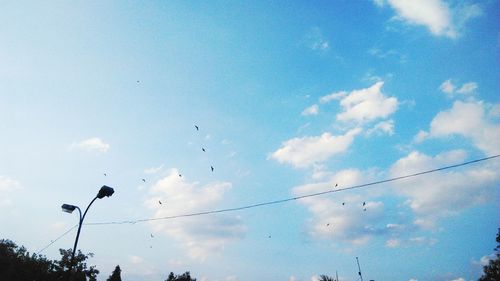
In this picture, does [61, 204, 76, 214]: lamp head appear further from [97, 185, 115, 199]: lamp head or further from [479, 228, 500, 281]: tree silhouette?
[479, 228, 500, 281]: tree silhouette

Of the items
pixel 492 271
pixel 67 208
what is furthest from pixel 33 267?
pixel 492 271

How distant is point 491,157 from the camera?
1172 centimetres

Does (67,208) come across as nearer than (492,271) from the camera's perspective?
Yes

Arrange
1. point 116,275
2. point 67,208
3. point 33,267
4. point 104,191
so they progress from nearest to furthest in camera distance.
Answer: point 104,191 < point 67,208 < point 33,267 < point 116,275

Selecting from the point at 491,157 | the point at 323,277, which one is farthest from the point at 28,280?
the point at 491,157

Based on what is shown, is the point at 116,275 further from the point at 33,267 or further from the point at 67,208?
the point at 67,208

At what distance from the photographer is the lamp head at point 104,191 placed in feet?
52.1

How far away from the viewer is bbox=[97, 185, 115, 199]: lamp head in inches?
625

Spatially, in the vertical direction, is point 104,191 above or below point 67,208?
above

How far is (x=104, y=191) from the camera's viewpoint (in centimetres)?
1588

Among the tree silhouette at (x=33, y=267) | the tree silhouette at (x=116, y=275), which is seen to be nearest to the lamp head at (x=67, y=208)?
the tree silhouette at (x=33, y=267)

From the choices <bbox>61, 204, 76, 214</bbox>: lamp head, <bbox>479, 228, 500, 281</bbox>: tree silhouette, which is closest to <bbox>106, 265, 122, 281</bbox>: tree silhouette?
<bbox>61, 204, 76, 214</bbox>: lamp head

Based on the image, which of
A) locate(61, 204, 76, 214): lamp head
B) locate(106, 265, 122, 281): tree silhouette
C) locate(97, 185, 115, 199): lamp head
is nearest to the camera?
locate(97, 185, 115, 199): lamp head

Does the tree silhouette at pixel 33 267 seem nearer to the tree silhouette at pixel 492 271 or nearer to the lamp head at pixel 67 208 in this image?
the lamp head at pixel 67 208
